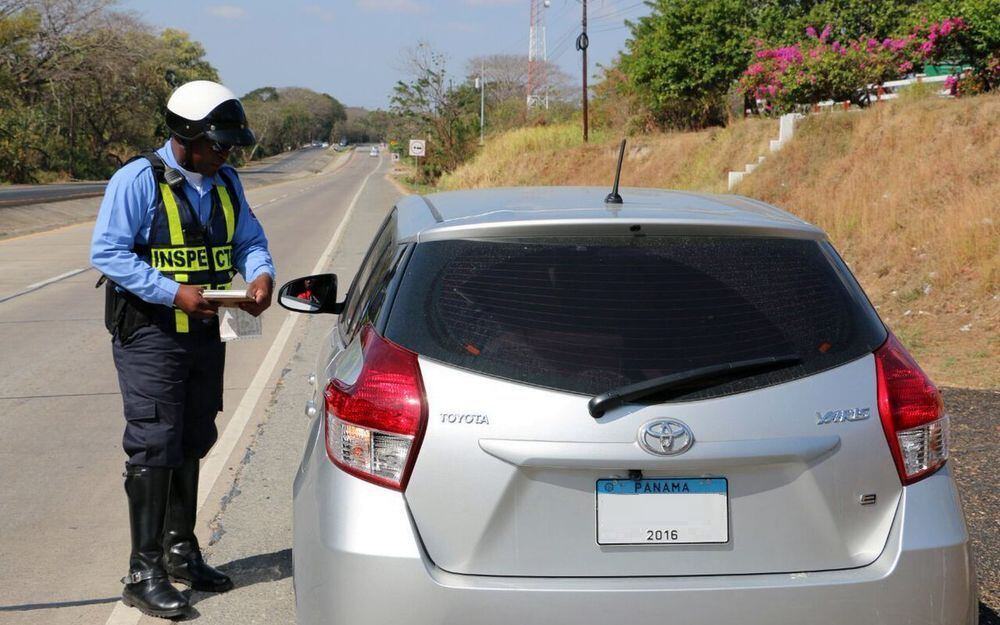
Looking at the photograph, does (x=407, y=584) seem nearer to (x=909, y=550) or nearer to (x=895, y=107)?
(x=909, y=550)

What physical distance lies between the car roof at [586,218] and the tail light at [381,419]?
0.41m

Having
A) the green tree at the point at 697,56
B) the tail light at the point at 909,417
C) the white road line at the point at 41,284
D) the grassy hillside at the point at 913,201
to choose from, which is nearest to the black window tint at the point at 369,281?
the tail light at the point at 909,417

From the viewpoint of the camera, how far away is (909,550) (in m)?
2.68

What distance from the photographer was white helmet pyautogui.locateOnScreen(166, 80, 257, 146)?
399cm

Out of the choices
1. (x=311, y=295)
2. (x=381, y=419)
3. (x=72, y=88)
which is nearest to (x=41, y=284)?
(x=311, y=295)

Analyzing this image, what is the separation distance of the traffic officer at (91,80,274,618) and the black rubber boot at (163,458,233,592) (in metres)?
0.09

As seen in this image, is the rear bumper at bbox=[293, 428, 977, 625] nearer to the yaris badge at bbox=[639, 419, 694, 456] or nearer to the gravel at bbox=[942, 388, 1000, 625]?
the yaris badge at bbox=[639, 419, 694, 456]

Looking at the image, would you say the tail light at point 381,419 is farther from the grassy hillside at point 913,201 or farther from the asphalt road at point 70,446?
the grassy hillside at point 913,201

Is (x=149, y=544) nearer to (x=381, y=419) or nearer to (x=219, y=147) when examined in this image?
(x=219, y=147)

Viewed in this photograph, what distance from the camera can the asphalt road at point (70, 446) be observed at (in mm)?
4414

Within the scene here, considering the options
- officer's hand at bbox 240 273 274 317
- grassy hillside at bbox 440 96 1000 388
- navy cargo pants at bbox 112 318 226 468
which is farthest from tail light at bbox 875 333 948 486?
grassy hillside at bbox 440 96 1000 388

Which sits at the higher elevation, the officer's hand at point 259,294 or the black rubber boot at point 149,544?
the officer's hand at point 259,294

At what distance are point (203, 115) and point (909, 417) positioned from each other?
8.82 ft

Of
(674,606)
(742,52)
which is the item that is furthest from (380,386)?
(742,52)
